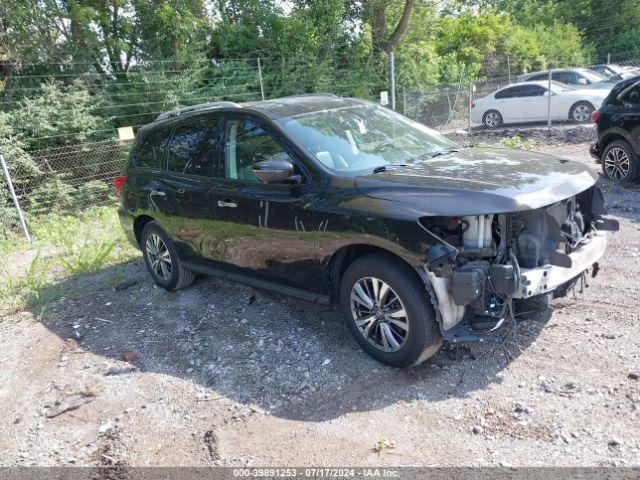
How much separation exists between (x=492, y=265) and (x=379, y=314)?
86 centimetres

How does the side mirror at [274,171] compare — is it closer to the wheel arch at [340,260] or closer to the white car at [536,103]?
the wheel arch at [340,260]

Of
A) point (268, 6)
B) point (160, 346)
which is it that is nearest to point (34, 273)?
point (160, 346)

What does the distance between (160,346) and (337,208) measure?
6.96 feet

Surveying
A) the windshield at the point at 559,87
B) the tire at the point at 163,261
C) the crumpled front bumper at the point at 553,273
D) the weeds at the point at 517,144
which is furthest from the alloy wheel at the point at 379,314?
the windshield at the point at 559,87

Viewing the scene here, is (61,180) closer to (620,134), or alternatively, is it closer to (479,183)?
(479,183)

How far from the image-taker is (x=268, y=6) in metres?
15.4

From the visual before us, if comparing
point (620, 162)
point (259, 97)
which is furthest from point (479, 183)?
point (259, 97)

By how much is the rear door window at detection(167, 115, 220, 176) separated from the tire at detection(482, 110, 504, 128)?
47.4 feet

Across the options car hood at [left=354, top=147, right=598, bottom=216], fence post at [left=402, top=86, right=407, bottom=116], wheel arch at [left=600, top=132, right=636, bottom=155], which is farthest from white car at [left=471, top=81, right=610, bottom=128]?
car hood at [left=354, top=147, right=598, bottom=216]

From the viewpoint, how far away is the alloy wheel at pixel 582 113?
53.0 ft

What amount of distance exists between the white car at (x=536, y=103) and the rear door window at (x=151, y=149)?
1397 centimetres

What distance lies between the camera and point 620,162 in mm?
8352

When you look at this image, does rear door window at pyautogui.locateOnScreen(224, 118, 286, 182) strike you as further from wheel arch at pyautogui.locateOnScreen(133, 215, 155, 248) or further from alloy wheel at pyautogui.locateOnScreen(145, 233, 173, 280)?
wheel arch at pyautogui.locateOnScreen(133, 215, 155, 248)

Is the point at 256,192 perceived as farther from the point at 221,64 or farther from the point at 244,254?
the point at 221,64
